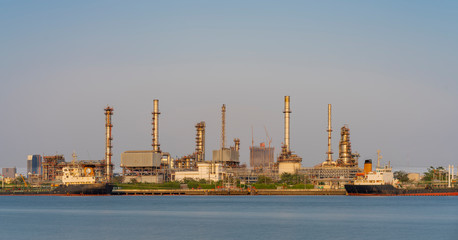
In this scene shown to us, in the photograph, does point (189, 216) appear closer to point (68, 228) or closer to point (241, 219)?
point (241, 219)

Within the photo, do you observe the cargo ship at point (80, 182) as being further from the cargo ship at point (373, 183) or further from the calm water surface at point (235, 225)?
the cargo ship at point (373, 183)

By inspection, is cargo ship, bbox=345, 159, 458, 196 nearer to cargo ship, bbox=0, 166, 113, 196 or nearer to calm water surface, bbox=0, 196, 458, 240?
calm water surface, bbox=0, 196, 458, 240

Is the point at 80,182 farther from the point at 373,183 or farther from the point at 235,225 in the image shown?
the point at 235,225

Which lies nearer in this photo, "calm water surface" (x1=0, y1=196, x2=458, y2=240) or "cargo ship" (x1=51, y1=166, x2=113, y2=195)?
"calm water surface" (x1=0, y1=196, x2=458, y2=240)

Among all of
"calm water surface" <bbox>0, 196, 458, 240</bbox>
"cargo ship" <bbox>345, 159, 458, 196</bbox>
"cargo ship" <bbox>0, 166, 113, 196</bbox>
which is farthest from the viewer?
"cargo ship" <bbox>0, 166, 113, 196</bbox>

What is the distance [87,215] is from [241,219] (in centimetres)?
2665

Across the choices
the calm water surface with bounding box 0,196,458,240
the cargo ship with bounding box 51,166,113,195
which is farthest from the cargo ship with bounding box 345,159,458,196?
the cargo ship with bounding box 51,166,113,195

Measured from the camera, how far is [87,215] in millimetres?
113500

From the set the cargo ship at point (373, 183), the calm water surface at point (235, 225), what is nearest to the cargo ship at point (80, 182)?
the calm water surface at point (235, 225)

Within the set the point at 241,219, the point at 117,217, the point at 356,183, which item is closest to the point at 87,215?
the point at 117,217

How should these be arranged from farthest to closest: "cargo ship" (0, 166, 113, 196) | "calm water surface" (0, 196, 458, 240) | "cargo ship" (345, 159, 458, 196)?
"cargo ship" (0, 166, 113, 196), "cargo ship" (345, 159, 458, 196), "calm water surface" (0, 196, 458, 240)

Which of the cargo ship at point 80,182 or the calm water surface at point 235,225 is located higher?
the cargo ship at point 80,182

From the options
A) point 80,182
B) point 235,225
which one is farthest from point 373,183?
point 235,225

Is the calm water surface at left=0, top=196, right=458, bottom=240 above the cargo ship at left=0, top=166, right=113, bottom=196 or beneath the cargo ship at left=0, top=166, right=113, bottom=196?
beneath
